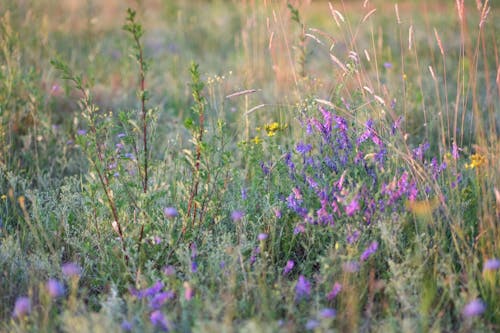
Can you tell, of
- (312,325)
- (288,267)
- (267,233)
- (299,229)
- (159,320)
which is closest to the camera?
(312,325)

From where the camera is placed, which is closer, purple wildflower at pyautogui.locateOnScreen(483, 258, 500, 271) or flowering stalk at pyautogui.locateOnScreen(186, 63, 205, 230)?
purple wildflower at pyautogui.locateOnScreen(483, 258, 500, 271)

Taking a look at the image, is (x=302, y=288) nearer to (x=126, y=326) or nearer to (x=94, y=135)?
(x=126, y=326)

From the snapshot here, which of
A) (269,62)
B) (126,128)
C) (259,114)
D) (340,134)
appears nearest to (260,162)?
(340,134)

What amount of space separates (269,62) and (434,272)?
280 cm

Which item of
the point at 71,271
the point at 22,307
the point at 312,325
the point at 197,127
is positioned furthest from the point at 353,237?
the point at 22,307

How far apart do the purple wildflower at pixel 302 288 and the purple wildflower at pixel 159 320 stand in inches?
17.2

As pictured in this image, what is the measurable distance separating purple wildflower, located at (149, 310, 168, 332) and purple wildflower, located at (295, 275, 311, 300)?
437 mm

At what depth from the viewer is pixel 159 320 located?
6.02 feet

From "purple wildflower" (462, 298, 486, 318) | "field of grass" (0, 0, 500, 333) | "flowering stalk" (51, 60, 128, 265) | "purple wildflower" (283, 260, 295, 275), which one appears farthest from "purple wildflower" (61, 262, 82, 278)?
"purple wildflower" (462, 298, 486, 318)

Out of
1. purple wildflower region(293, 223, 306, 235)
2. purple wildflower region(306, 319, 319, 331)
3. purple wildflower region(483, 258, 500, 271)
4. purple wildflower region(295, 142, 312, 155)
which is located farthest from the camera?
purple wildflower region(295, 142, 312, 155)

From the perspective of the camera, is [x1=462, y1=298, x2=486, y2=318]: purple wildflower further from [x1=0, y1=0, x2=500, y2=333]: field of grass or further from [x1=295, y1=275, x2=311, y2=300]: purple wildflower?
[x1=295, y1=275, x2=311, y2=300]: purple wildflower

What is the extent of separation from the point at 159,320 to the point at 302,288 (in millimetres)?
464

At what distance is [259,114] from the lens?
3523 mm

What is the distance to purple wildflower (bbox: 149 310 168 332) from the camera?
5.94 feet
